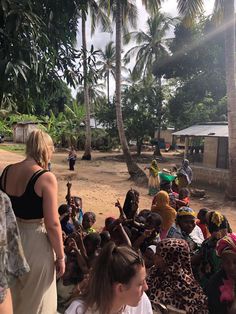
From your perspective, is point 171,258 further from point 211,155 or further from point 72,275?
point 211,155

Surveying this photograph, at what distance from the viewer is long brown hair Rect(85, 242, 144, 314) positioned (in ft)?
5.52

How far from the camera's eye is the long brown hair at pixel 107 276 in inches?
66.2

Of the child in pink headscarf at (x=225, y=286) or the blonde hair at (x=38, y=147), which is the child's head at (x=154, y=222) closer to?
the child in pink headscarf at (x=225, y=286)

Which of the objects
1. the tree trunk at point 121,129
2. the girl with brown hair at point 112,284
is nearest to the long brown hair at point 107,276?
the girl with brown hair at point 112,284

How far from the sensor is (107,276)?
1.69m

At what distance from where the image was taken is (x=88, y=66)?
267 inches

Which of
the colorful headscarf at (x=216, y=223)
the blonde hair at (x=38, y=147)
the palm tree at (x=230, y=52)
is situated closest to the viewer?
the blonde hair at (x=38, y=147)

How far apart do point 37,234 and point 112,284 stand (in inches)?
38.7

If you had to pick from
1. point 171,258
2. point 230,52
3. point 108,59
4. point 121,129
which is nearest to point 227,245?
point 171,258

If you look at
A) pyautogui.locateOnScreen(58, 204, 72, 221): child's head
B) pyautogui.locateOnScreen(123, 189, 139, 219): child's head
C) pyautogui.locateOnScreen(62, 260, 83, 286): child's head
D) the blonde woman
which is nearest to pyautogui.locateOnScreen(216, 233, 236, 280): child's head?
the blonde woman

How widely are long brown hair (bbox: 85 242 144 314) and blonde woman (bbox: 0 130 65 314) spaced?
2.73 ft

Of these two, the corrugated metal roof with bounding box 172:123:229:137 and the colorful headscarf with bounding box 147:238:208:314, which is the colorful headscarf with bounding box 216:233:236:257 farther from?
the corrugated metal roof with bounding box 172:123:229:137

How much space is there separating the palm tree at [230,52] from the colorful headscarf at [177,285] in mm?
8942

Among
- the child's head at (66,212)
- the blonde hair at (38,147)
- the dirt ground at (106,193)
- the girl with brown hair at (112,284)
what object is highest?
the blonde hair at (38,147)
